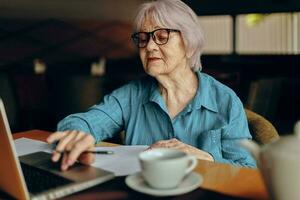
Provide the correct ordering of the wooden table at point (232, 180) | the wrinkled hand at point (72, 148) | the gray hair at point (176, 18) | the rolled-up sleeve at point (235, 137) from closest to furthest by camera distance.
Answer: the wooden table at point (232, 180) → the wrinkled hand at point (72, 148) → the rolled-up sleeve at point (235, 137) → the gray hair at point (176, 18)

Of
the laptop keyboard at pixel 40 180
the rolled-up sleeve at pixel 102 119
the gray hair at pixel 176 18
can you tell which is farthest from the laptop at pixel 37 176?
the gray hair at pixel 176 18

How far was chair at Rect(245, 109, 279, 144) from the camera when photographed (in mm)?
1490

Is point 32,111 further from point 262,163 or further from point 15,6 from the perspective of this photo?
point 262,163

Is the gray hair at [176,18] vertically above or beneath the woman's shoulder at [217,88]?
above

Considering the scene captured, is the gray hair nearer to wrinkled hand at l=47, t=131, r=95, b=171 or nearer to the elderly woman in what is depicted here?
the elderly woman

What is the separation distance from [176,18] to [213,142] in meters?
0.46

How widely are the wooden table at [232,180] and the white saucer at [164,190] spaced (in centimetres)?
4

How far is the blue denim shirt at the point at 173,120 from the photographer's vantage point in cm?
148

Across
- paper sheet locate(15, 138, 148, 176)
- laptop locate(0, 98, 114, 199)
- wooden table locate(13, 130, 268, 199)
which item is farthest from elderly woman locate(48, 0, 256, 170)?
laptop locate(0, 98, 114, 199)

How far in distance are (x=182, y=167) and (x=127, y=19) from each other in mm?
5862

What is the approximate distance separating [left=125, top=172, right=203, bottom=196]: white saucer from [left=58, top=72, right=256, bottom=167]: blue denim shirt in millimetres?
445

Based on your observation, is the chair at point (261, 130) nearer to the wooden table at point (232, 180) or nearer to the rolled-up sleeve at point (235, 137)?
the rolled-up sleeve at point (235, 137)

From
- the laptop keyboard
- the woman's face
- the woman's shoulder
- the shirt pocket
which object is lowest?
the shirt pocket

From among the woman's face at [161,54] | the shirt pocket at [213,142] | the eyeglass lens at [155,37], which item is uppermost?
the eyeglass lens at [155,37]
